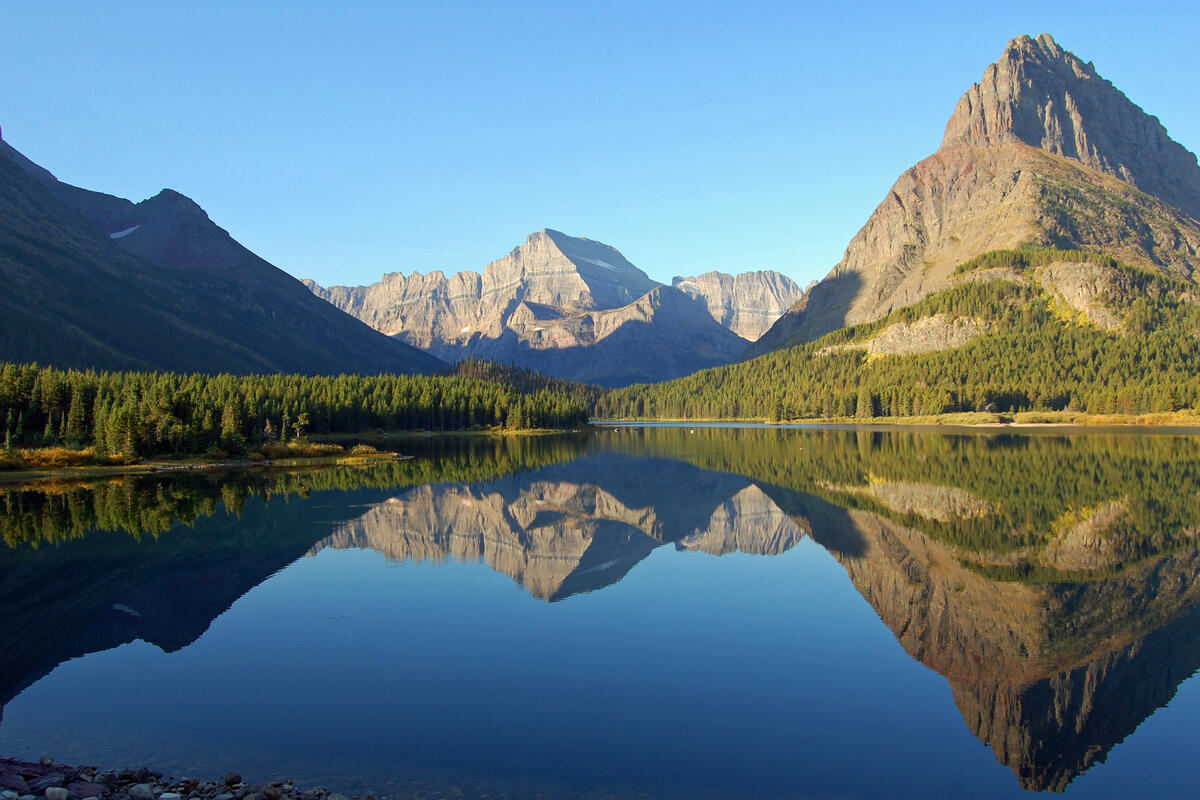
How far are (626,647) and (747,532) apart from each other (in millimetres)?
22639

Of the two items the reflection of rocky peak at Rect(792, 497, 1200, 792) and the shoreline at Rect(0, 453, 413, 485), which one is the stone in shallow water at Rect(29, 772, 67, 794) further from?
the shoreline at Rect(0, 453, 413, 485)

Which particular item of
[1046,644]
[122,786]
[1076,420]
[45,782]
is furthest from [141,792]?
[1076,420]

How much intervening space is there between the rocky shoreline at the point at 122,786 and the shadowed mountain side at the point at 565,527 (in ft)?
60.9

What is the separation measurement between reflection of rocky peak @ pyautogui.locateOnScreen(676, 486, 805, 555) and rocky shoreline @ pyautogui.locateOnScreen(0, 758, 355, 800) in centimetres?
2933

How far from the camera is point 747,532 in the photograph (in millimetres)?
45375

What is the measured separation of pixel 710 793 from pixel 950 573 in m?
22.2

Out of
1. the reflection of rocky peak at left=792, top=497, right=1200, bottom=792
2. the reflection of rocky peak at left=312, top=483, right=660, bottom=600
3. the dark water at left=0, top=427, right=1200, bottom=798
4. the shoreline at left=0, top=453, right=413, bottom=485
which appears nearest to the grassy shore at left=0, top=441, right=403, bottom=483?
the shoreline at left=0, top=453, right=413, bottom=485

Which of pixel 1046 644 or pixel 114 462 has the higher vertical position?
pixel 1046 644

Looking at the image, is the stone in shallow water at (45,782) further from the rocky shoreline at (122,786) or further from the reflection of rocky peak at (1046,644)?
the reflection of rocky peak at (1046,644)

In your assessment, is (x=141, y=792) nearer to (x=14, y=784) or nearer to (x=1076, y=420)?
(x=14, y=784)

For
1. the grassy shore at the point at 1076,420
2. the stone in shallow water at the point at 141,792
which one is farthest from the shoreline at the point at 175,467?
the grassy shore at the point at 1076,420

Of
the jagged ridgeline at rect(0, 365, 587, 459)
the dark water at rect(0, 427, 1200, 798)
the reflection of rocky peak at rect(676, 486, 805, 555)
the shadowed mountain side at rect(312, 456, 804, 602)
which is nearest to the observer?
the dark water at rect(0, 427, 1200, 798)

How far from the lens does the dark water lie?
16078 mm

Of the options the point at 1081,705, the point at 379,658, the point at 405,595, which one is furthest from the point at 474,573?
the point at 1081,705
